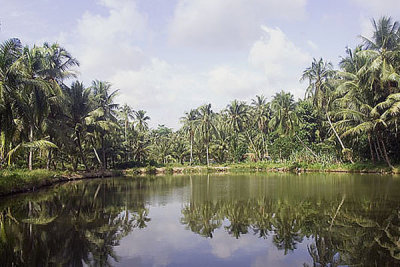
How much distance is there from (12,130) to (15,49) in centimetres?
377

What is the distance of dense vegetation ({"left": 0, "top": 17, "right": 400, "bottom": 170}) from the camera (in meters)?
18.2

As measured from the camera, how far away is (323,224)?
8.83 m

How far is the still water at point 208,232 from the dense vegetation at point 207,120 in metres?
6.23

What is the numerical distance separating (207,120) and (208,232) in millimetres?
35774

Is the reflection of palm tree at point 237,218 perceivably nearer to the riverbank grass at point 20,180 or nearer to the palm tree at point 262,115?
the riverbank grass at point 20,180

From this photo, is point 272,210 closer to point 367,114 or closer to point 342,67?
point 367,114

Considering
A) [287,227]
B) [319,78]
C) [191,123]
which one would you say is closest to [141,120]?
[191,123]

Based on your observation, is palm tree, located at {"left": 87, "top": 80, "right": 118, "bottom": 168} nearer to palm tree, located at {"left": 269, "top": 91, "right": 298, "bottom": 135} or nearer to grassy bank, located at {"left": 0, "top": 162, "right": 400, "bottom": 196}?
grassy bank, located at {"left": 0, "top": 162, "right": 400, "bottom": 196}

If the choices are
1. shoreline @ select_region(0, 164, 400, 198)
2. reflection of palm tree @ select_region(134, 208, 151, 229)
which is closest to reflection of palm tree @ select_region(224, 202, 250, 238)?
reflection of palm tree @ select_region(134, 208, 151, 229)

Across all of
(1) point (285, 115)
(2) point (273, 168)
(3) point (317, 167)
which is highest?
(1) point (285, 115)

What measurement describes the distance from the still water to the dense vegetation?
245 inches

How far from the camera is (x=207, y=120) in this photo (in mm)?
44219

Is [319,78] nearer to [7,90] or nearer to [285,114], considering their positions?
[285,114]

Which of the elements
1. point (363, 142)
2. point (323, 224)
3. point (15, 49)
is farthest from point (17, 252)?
point (363, 142)
